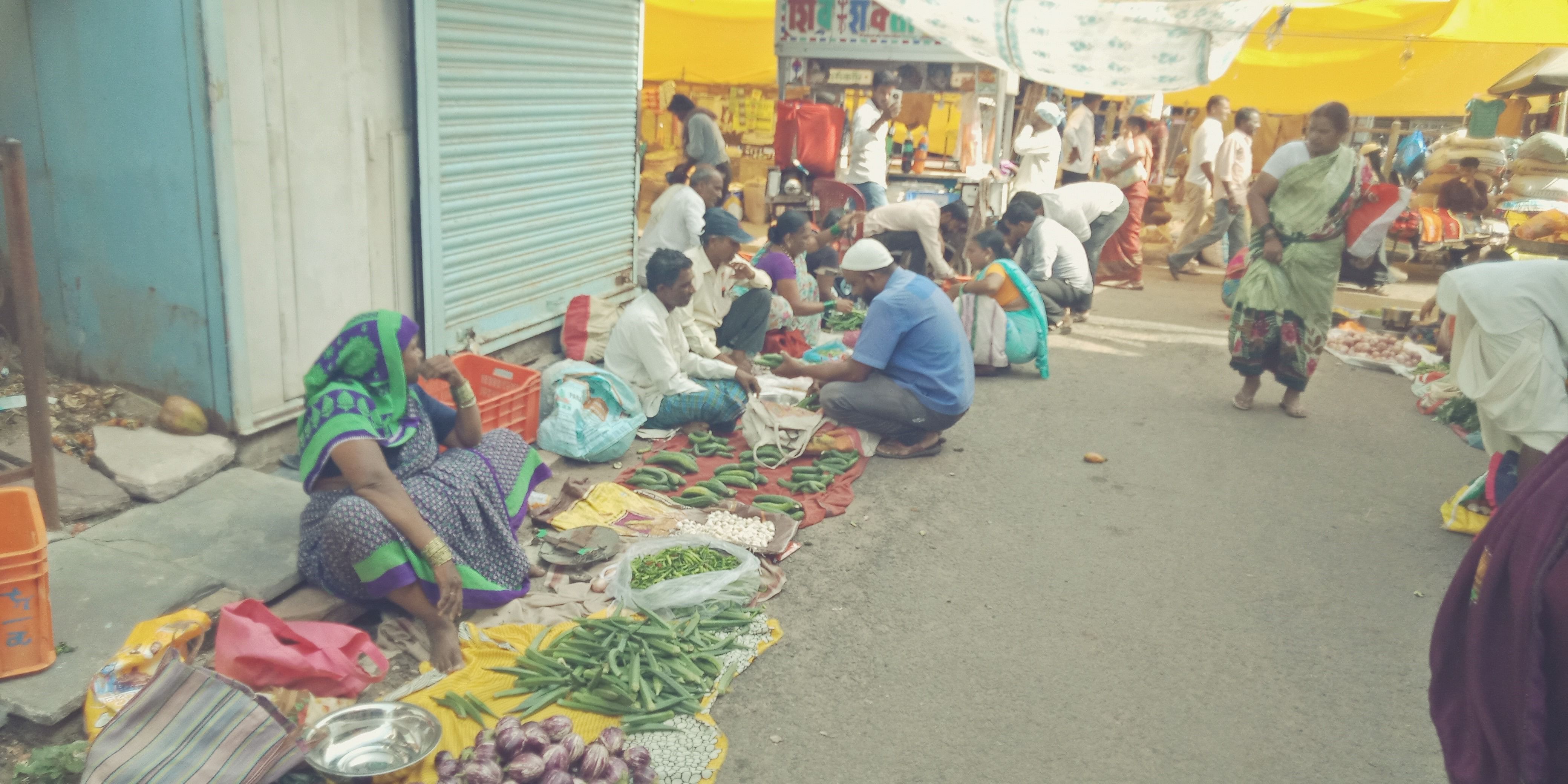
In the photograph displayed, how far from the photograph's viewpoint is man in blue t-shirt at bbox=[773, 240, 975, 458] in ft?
20.4

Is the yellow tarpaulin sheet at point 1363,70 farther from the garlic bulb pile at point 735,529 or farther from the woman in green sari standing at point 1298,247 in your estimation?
the garlic bulb pile at point 735,529

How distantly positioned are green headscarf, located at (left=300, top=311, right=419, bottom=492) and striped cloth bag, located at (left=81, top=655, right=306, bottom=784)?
0.97 meters

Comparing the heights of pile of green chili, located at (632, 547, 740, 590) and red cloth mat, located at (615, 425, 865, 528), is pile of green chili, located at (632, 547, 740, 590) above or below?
above

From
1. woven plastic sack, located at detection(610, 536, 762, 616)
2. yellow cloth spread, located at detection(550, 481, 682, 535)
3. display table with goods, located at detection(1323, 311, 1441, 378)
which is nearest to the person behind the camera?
woven plastic sack, located at detection(610, 536, 762, 616)

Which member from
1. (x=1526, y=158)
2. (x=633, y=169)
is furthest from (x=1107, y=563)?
(x=1526, y=158)

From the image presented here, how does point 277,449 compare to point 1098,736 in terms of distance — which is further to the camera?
point 277,449

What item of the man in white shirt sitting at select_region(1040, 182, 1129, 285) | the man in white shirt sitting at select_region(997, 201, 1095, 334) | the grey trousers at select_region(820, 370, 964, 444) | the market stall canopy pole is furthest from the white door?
the market stall canopy pole

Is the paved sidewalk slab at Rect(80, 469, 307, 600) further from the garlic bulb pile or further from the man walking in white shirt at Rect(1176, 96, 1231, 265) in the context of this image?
the man walking in white shirt at Rect(1176, 96, 1231, 265)

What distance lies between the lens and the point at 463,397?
4.36 meters

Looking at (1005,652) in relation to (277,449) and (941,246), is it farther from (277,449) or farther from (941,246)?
(941,246)

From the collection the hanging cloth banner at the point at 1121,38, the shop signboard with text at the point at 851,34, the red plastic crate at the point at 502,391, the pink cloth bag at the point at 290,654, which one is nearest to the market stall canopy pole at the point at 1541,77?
the shop signboard with text at the point at 851,34

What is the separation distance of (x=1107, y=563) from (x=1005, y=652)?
3.69 feet

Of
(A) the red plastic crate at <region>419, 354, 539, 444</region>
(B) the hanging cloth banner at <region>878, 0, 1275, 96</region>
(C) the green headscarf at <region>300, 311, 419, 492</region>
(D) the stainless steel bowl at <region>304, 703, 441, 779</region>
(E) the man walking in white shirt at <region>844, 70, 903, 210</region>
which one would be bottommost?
(D) the stainless steel bowl at <region>304, 703, 441, 779</region>

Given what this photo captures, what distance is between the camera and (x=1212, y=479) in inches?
247
